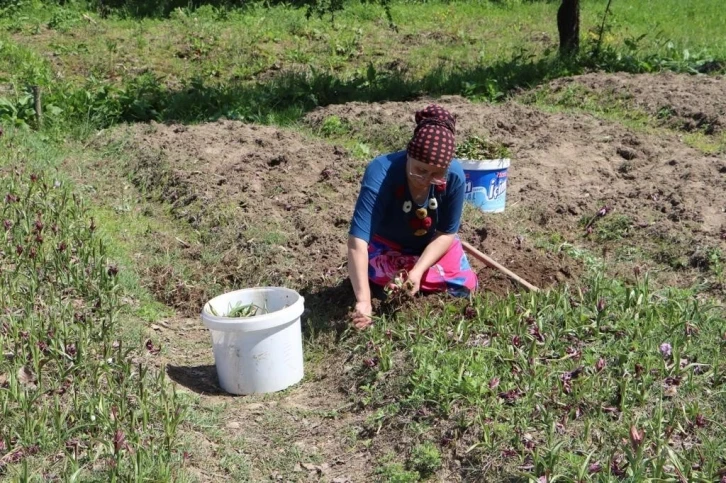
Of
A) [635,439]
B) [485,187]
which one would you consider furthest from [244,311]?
[485,187]

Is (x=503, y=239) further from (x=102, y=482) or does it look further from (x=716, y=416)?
(x=102, y=482)

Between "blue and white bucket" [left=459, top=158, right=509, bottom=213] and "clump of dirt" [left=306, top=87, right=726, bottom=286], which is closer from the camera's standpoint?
"clump of dirt" [left=306, top=87, right=726, bottom=286]

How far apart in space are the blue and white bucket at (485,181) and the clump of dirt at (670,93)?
3.08 m

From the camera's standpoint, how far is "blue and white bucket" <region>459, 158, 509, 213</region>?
6.63 meters

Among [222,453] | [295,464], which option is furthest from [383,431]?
[222,453]

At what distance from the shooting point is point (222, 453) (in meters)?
4.00

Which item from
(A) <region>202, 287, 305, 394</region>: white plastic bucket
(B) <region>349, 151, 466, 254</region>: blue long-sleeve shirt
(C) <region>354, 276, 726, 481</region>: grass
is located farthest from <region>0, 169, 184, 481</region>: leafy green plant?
(B) <region>349, 151, 466, 254</region>: blue long-sleeve shirt

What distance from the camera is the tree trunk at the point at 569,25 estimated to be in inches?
464

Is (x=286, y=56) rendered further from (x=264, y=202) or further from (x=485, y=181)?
(x=485, y=181)

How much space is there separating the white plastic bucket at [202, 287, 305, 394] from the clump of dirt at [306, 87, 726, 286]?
1.63 metres

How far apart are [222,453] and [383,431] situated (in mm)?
718

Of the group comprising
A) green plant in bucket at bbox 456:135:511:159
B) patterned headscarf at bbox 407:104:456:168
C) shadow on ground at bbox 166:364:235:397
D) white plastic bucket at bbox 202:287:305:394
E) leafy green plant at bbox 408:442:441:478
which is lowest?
shadow on ground at bbox 166:364:235:397

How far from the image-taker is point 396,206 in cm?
490

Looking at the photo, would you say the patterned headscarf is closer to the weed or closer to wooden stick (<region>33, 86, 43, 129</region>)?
the weed
